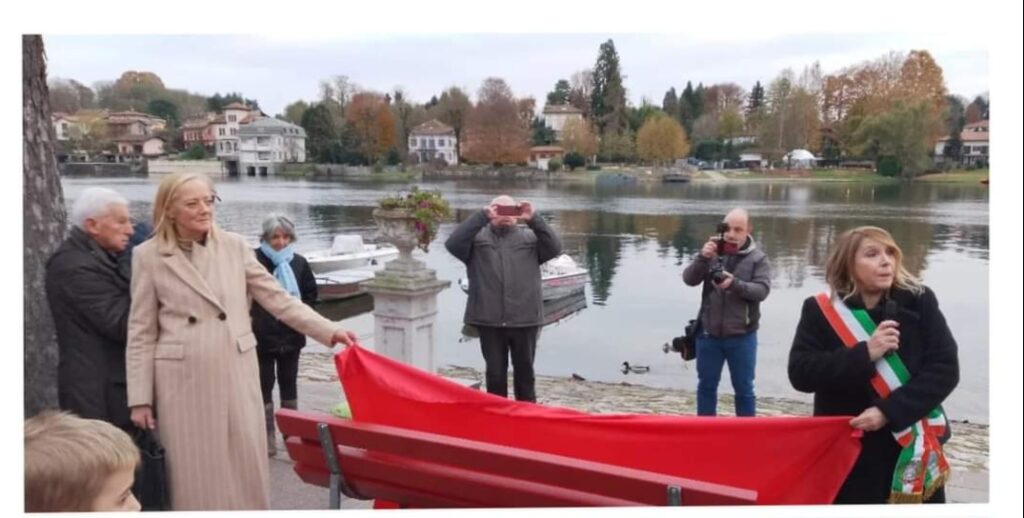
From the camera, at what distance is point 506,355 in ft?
13.5

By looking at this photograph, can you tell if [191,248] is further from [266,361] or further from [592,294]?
[592,294]

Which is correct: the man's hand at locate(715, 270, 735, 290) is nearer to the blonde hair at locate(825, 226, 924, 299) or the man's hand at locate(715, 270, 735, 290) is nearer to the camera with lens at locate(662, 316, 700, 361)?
the camera with lens at locate(662, 316, 700, 361)

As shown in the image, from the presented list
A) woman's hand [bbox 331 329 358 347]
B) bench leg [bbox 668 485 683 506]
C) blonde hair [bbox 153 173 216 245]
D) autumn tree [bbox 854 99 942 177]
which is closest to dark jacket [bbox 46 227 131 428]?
blonde hair [bbox 153 173 216 245]

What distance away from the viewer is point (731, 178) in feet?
68.0

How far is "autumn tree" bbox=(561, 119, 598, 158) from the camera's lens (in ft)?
40.2

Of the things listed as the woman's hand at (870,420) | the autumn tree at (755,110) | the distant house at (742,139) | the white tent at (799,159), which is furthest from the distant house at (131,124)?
the distant house at (742,139)

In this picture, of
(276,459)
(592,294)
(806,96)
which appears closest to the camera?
(276,459)

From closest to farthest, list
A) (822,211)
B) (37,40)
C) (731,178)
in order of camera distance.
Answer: (37,40) → (731,178) → (822,211)

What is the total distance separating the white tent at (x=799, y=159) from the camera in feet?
50.5

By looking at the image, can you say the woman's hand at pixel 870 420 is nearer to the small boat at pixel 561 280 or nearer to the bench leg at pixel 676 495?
the bench leg at pixel 676 495

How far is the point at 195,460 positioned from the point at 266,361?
1290mm

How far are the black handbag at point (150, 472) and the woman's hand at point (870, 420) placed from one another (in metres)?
2.27

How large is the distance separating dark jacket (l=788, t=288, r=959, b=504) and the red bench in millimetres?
513

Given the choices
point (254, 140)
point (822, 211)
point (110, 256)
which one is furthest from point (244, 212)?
point (822, 211)
